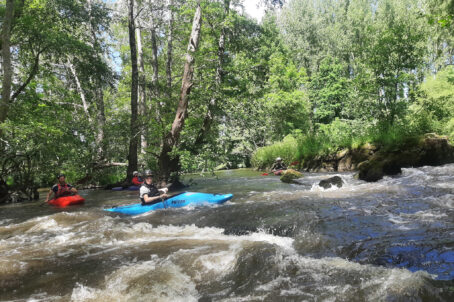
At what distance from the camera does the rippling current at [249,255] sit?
2613 mm

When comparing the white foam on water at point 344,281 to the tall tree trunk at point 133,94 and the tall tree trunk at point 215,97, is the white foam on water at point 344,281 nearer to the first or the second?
the tall tree trunk at point 215,97

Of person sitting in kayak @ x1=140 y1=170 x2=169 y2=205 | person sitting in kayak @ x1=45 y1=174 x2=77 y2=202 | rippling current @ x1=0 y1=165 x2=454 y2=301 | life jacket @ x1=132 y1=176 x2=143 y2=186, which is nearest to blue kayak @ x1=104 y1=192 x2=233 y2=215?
person sitting in kayak @ x1=140 y1=170 x2=169 y2=205

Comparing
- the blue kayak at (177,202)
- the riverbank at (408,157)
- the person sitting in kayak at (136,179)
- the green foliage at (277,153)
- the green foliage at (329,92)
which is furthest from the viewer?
the green foliage at (329,92)

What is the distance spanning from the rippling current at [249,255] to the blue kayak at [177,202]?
0.96m

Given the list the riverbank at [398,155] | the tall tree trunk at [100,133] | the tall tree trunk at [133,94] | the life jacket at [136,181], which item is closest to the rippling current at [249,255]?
the riverbank at [398,155]

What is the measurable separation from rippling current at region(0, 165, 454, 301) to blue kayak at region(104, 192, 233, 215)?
0.96 metres

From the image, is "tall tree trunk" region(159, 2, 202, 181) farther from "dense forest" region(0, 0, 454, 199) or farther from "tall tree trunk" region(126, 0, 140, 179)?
"tall tree trunk" region(126, 0, 140, 179)

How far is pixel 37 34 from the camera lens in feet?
32.7

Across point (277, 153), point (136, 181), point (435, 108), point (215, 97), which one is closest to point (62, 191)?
point (136, 181)

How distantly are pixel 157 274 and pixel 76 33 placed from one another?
40.0 ft

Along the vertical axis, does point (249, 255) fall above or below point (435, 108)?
below

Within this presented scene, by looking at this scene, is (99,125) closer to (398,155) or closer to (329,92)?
(398,155)

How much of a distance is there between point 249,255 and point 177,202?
4164mm

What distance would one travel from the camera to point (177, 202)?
7258 millimetres
